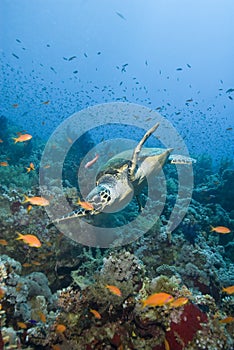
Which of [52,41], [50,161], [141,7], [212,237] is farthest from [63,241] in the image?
[52,41]

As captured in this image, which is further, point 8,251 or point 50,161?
point 50,161

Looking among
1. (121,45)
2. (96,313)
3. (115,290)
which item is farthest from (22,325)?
(121,45)

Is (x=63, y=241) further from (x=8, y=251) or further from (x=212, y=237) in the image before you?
(x=212, y=237)

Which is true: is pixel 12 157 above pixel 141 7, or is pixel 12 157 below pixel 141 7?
below

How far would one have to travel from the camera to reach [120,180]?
5594 millimetres

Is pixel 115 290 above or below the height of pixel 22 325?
above

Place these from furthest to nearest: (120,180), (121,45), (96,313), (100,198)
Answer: (121,45), (120,180), (100,198), (96,313)

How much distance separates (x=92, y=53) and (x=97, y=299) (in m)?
128

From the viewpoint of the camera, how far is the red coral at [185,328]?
279 centimetres

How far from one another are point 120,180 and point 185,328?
3290mm

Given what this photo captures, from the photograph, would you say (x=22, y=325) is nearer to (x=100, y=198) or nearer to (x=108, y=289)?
(x=108, y=289)

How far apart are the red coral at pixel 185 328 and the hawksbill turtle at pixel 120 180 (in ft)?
7.47

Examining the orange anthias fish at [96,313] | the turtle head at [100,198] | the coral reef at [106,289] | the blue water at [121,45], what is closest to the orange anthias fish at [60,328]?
the coral reef at [106,289]

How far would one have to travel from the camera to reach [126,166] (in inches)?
228
